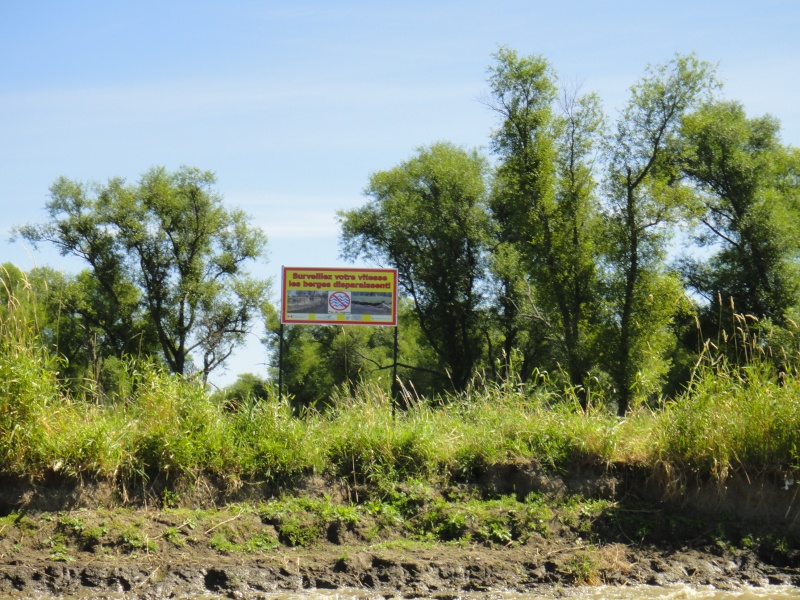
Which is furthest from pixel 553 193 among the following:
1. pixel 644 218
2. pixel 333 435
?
pixel 333 435

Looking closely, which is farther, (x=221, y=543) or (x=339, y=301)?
(x=339, y=301)

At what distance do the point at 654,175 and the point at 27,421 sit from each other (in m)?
26.4

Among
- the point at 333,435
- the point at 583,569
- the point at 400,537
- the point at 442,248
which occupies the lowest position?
the point at 583,569

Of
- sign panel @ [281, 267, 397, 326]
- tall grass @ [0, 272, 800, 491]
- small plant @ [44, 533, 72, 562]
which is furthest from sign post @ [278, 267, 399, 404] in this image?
small plant @ [44, 533, 72, 562]

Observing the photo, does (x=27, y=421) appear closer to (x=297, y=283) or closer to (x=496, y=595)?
(x=496, y=595)

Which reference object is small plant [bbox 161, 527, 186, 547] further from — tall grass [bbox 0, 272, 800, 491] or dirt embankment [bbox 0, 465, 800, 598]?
tall grass [bbox 0, 272, 800, 491]

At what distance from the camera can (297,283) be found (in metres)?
16.0

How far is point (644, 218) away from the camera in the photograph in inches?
1164

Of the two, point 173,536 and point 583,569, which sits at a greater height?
point 173,536

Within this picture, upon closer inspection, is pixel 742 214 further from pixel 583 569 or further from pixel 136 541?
pixel 136 541

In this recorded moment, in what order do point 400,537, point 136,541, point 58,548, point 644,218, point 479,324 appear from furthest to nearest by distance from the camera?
point 479,324 → point 644,218 → point 400,537 → point 136,541 → point 58,548

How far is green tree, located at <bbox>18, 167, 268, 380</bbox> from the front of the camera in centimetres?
4106

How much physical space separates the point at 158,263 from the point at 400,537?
35.8 metres

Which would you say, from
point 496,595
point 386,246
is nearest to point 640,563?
point 496,595
